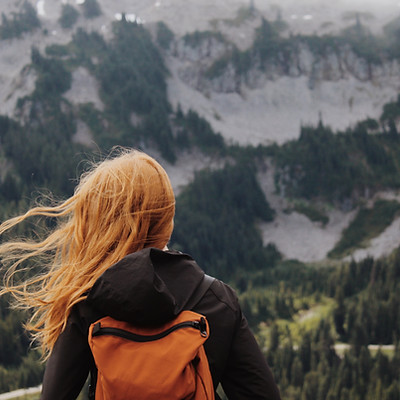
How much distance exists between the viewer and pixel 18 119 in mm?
144250

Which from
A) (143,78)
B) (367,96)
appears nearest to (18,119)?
(143,78)

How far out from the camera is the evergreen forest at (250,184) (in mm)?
66438

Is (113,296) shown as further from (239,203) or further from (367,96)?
(367,96)

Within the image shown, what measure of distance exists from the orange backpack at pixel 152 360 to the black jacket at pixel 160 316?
4.6 inches

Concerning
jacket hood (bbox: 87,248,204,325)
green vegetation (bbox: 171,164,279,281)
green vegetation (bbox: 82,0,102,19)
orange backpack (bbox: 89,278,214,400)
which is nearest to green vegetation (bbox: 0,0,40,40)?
green vegetation (bbox: 82,0,102,19)

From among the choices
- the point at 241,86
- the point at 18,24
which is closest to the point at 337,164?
the point at 241,86

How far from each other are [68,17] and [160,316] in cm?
20848

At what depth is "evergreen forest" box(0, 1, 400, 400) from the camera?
6644 centimetres

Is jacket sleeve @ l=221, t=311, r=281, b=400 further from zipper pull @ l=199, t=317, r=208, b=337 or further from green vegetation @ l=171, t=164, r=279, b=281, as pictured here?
green vegetation @ l=171, t=164, r=279, b=281

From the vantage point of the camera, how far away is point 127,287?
10.9 feet

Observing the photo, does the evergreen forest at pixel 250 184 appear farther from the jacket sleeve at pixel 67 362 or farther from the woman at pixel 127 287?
the jacket sleeve at pixel 67 362

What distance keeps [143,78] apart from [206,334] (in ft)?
595

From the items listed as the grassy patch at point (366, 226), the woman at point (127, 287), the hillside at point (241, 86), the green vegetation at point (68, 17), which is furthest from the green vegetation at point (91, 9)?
the woman at point (127, 287)

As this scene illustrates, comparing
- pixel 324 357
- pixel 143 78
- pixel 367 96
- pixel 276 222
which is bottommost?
pixel 276 222
